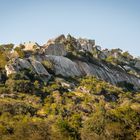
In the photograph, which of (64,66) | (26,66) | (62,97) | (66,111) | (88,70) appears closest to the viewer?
(66,111)

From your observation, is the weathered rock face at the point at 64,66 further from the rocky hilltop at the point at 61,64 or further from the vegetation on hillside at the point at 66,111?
the vegetation on hillside at the point at 66,111

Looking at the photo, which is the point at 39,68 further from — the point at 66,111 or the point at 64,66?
the point at 66,111

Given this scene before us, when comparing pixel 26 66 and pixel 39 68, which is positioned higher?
pixel 26 66

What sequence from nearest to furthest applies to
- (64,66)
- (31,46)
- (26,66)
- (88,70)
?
1. (26,66)
2. (64,66)
3. (31,46)
4. (88,70)

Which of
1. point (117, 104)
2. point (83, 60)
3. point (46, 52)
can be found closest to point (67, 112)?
point (117, 104)

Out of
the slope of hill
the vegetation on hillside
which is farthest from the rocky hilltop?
the vegetation on hillside

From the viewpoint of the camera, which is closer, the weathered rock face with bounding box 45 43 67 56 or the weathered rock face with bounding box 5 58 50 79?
the weathered rock face with bounding box 5 58 50 79

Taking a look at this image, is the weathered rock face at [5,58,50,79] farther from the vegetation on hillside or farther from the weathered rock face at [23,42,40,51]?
the weathered rock face at [23,42,40,51]

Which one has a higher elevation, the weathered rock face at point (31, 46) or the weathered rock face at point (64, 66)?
the weathered rock face at point (31, 46)

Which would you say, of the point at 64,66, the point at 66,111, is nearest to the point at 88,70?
the point at 64,66

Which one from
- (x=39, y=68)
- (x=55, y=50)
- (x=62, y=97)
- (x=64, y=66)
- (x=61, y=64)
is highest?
(x=55, y=50)

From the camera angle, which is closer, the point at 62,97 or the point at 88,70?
the point at 62,97

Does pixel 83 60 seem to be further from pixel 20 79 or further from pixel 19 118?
pixel 19 118

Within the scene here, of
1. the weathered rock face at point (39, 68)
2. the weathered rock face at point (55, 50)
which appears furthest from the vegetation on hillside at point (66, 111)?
the weathered rock face at point (55, 50)
